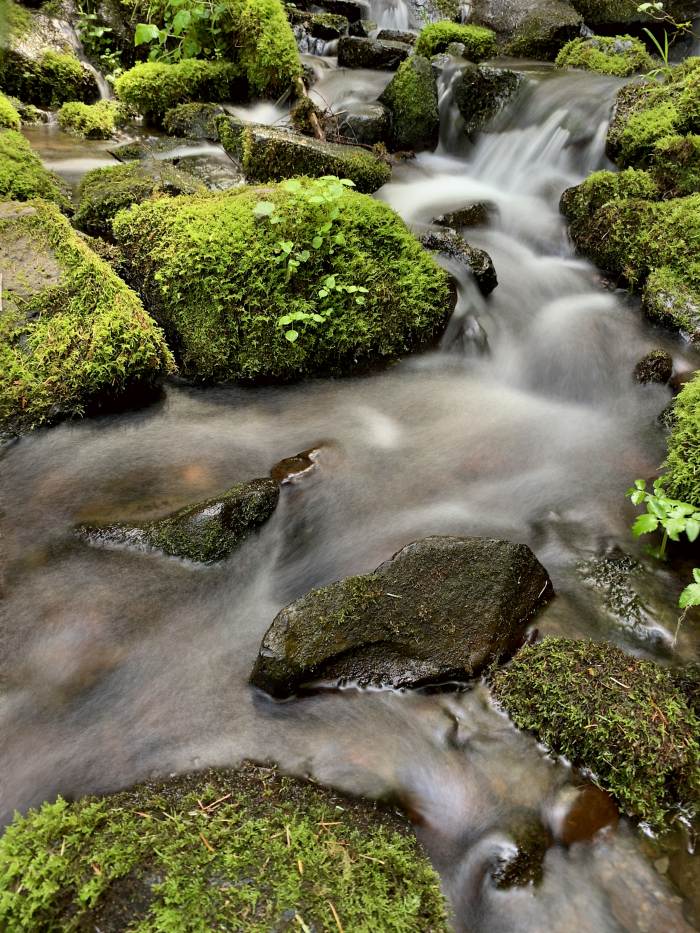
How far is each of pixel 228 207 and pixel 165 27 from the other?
6235 millimetres

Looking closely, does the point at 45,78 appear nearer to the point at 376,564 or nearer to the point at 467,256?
the point at 467,256

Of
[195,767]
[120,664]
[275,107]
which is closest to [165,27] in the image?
[275,107]

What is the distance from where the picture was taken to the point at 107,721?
2.50 meters

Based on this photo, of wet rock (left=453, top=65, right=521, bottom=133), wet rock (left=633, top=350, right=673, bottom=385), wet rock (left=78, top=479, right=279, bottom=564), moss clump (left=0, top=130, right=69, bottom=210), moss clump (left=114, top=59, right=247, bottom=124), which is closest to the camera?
wet rock (left=78, top=479, right=279, bottom=564)

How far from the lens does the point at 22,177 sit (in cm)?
512

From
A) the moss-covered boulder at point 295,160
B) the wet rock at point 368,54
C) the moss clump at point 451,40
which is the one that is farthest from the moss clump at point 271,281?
the moss clump at point 451,40

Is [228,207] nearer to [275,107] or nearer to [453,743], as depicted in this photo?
[453,743]

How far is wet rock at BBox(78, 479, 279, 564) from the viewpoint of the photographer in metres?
3.21

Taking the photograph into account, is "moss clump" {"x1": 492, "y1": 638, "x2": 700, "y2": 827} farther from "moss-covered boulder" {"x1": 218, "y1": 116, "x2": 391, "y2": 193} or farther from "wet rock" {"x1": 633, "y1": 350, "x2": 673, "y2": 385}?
"moss-covered boulder" {"x1": 218, "y1": 116, "x2": 391, "y2": 193}

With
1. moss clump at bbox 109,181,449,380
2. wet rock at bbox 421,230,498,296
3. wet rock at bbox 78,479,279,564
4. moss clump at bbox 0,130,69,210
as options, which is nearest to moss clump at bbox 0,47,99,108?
moss clump at bbox 0,130,69,210

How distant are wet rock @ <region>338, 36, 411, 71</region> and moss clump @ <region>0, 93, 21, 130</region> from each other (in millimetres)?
5340

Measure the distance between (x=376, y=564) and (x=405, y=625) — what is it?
63 cm

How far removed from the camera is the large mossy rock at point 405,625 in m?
2.64

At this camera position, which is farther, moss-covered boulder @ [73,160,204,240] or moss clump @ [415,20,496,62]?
moss clump @ [415,20,496,62]
